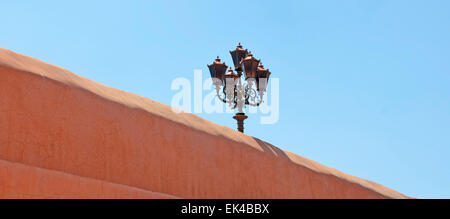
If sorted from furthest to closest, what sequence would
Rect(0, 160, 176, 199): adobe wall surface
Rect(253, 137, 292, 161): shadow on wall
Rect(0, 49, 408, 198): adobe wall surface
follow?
Rect(253, 137, 292, 161): shadow on wall → Rect(0, 49, 408, 198): adobe wall surface → Rect(0, 160, 176, 199): adobe wall surface

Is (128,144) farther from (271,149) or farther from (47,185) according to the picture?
(271,149)

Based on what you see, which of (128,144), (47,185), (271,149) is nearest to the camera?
(47,185)

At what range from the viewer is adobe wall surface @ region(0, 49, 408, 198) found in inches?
324

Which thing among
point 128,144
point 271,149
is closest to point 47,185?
point 128,144

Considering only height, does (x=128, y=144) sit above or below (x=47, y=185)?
above

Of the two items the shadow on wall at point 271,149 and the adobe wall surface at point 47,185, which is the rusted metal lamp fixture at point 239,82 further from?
the adobe wall surface at point 47,185

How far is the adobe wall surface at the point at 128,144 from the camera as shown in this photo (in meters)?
8.22

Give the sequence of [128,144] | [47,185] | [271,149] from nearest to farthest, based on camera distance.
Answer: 1. [47,185]
2. [128,144]
3. [271,149]

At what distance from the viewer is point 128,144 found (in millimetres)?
9203

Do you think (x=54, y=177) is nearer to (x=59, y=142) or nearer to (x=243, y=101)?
(x=59, y=142)

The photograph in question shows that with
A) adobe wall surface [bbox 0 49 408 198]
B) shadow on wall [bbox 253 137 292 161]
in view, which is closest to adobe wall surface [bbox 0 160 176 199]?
adobe wall surface [bbox 0 49 408 198]

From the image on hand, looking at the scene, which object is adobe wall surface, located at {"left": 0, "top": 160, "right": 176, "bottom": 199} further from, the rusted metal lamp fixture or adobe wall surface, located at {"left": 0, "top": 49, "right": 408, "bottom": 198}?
the rusted metal lamp fixture
